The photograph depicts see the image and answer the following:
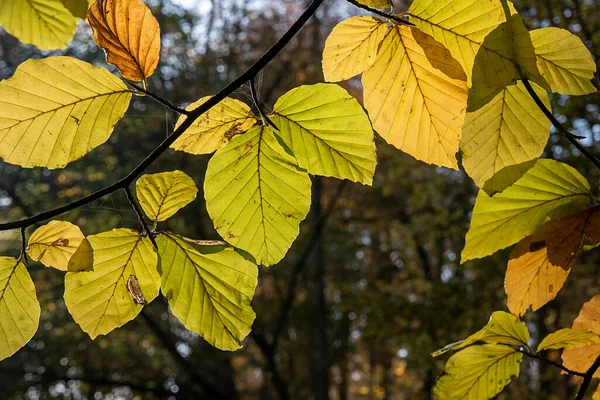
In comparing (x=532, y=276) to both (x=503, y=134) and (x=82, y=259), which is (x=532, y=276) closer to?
(x=503, y=134)

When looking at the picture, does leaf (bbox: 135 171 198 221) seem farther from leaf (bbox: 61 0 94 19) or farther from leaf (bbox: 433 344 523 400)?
leaf (bbox: 433 344 523 400)

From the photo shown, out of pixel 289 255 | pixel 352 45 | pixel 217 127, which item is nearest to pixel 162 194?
pixel 217 127

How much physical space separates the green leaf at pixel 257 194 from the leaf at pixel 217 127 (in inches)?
1.1

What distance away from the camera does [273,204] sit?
18.6 inches

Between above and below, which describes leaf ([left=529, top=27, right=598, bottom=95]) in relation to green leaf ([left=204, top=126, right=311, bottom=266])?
above

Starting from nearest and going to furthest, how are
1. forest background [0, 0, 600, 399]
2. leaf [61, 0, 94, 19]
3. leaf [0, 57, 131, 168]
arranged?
1. leaf [61, 0, 94, 19]
2. leaf [0, 57, 131, 168]
3. forest background [0, 0, 600, 399]

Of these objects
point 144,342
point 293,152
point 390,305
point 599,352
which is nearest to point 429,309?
point 390,305

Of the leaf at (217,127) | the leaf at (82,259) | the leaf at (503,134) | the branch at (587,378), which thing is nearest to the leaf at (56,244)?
the leaf at (82,259)

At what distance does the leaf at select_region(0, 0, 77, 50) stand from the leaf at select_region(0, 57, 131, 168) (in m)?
0.09

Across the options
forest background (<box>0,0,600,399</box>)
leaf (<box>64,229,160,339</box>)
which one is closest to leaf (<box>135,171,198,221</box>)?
leaf (<box>64,229,160,339</box>)

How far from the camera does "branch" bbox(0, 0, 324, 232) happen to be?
0.33m

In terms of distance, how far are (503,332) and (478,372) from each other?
2.7 inches

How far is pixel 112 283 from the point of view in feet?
1.61

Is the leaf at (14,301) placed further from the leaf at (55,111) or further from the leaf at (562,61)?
the leaf at (562,61)
